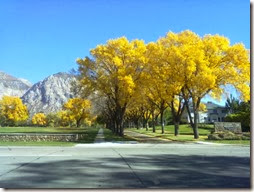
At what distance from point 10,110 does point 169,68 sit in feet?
233

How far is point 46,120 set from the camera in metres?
119

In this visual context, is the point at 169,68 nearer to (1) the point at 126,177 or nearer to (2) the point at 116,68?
(2) the point at 116,68

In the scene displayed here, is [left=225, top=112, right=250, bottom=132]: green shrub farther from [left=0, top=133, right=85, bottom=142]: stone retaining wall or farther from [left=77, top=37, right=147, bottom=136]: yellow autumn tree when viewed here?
[left=0, top=133, right=85, bottom=142]: stone retaining wall

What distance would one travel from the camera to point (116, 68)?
33.9m

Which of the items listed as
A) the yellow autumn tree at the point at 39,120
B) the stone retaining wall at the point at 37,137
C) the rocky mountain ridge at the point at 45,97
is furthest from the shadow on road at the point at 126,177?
the rocky mountain ridge at the point at 45,97

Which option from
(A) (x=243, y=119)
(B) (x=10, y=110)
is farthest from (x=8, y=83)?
(A) (x=243, y=119)

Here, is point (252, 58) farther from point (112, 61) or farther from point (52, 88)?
point (52, 88)

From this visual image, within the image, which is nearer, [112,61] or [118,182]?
[118,182]

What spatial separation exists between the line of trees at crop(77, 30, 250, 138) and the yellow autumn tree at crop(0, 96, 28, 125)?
6132cm

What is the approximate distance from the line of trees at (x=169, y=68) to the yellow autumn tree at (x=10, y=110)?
201 feet

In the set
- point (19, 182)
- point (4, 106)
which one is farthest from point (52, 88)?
point (19, 182)

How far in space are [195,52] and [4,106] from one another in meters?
73.3

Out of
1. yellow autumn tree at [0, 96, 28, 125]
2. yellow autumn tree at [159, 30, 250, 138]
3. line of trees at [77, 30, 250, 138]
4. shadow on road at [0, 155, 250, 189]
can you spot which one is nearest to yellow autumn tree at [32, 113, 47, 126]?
yellow autumn tree at [0, 96, 28, 125]

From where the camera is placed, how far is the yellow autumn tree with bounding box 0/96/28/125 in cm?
9094
